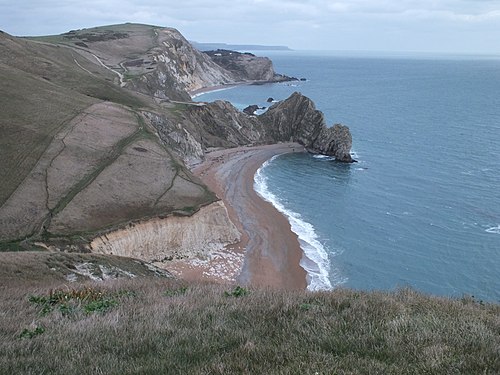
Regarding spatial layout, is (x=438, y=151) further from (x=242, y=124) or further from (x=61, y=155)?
(x=61, y=155)

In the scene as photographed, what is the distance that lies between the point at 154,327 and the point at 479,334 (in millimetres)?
5307

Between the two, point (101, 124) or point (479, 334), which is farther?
point (101, 124)

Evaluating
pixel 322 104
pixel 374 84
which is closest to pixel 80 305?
pixel 322 104

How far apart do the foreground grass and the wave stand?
26.9 m

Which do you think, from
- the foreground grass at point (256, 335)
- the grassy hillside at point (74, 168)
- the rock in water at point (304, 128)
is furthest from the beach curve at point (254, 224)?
the foreground grass at point (256, 335)

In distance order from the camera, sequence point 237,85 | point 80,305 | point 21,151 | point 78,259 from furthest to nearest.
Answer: point 237,85
point 21,151
point 78,259
point 80,305

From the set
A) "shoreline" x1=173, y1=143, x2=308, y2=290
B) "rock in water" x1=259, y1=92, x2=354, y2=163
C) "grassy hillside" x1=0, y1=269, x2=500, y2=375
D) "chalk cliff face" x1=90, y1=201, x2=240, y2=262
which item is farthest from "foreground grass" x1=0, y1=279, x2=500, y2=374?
"rock in water" x1=259, y1=92, x2=354, y2=163

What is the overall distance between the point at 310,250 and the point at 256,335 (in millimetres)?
38235

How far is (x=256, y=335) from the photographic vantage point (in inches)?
310

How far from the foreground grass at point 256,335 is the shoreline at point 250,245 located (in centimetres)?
1490

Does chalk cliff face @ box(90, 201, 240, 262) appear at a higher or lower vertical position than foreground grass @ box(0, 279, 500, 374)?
lower

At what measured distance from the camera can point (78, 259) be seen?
2720 cm

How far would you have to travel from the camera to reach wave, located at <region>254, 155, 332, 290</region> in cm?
3944

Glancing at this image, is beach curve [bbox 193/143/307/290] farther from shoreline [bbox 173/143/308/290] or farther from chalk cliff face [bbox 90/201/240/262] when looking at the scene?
chalk cliff face [bbox 90/201/240/262]
